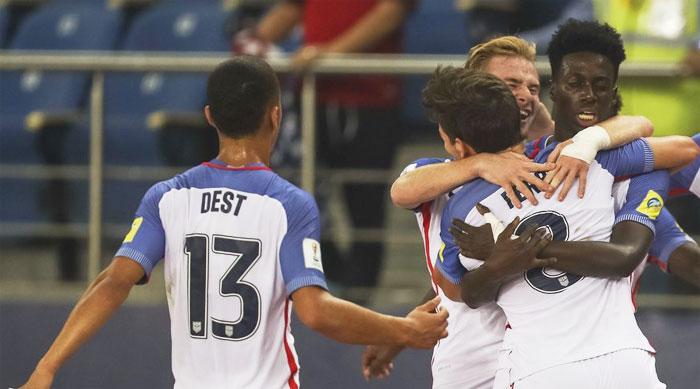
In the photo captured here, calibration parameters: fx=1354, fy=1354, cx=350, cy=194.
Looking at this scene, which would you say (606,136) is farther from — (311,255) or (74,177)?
(74,177)

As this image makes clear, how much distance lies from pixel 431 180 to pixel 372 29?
278 cm

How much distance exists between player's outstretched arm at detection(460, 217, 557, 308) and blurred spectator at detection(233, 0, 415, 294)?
9.18 ft

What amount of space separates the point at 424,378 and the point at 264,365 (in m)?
2.46

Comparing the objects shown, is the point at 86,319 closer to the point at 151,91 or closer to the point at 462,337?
the point at 462,337

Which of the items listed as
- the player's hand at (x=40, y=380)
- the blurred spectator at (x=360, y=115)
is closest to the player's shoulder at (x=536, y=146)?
the player's hand at (x=40, y=380)

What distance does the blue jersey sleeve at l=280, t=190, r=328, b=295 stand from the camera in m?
3.55

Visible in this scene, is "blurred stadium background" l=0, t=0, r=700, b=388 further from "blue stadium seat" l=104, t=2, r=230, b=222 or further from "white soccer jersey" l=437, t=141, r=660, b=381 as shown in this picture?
"white soccer jersey" l=437, t=141, r=660, b=381

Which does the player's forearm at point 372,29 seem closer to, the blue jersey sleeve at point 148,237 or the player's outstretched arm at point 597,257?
the blue jersey sleeve at point 148,237

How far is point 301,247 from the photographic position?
359 cm

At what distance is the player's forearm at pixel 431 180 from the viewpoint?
11.3ft

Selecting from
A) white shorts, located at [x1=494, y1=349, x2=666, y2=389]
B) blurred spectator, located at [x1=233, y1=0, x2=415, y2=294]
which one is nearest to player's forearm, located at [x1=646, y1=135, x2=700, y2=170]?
white shorts, located at [x1=494, y1=349, x2=666, y2=389]

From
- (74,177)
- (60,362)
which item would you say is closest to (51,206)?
(74,177)

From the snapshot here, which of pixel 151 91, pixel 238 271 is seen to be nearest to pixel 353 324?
pixel 238 271

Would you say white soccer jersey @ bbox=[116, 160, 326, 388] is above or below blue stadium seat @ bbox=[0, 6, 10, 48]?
below
